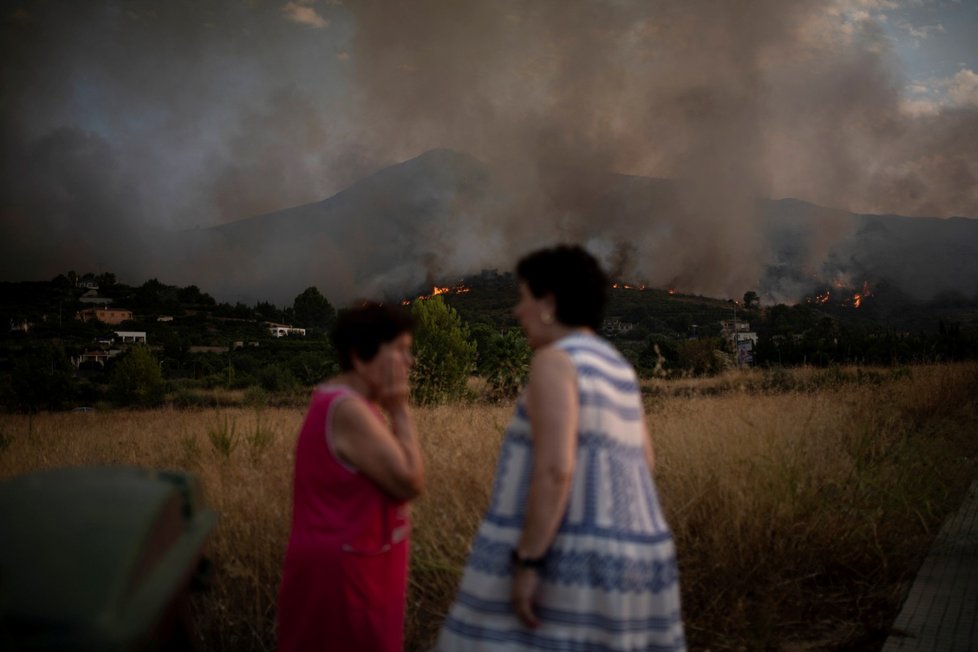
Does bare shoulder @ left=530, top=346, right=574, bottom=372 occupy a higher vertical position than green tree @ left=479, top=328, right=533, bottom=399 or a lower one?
higher

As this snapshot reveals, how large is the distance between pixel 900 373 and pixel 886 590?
15.6m

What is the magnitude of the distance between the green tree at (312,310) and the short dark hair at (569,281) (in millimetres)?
95607

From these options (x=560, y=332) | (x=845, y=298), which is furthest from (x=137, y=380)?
(x=845, y=298)

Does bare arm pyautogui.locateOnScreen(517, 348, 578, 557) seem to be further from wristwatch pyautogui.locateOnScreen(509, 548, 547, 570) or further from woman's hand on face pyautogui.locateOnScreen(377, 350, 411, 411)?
woman's hand on face pyautogui.locateOnScreen(377, 350, 411, 411)

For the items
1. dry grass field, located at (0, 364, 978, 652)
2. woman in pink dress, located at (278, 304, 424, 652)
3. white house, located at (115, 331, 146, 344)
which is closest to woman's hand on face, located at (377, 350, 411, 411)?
woman in pink dress, located at (278, 304, 424, 652)

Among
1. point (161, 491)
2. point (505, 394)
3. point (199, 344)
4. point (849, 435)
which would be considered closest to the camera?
point (161, 491)

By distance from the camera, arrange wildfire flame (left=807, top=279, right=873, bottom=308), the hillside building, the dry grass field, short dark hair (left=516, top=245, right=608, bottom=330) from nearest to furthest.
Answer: short dark hair (left=516, top=245, right=608, bottom=330) < the dry grass field < the hillside building < wildfire flame (left=807, top=279, right=873, bottom=308)

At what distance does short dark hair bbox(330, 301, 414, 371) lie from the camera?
2.56 m

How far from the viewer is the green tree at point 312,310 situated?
98812mm

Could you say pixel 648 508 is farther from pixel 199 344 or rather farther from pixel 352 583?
pixel 199 344

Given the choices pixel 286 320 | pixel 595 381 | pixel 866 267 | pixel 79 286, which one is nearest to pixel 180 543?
pixel 595 381

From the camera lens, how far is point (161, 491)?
193cm

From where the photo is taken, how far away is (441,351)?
61.7 ft

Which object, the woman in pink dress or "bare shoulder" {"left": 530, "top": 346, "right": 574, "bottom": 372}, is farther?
the woman in pink dress
